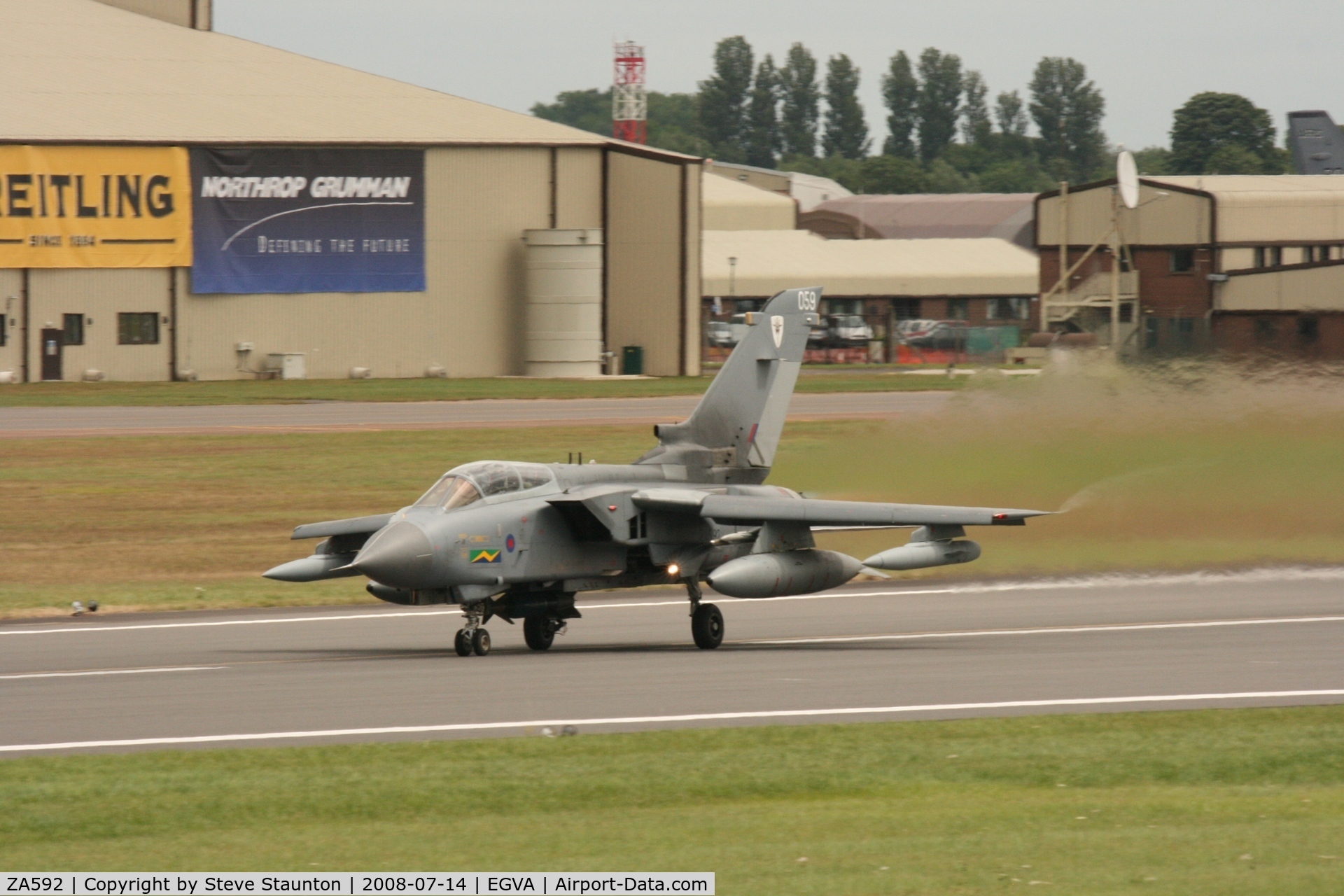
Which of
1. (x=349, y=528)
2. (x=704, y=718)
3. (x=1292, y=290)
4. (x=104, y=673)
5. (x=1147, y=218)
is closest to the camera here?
(x=704, y=718)

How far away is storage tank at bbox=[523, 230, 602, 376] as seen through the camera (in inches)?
2968

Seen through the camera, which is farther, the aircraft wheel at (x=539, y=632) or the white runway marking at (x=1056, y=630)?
the white runway marking at (x=1056, y=630)

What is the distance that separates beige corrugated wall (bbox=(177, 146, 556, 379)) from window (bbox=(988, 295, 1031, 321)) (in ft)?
141

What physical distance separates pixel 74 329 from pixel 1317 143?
56134 mm

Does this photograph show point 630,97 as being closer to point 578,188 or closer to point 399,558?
point 578,188

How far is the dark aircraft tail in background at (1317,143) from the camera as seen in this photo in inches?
3118

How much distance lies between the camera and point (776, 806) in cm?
1259

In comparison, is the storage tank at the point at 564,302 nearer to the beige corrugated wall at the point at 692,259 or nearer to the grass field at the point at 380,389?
the grass field at the point at 380,389

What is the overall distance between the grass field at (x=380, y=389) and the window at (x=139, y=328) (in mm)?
2372

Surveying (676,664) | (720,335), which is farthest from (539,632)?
(720,335)

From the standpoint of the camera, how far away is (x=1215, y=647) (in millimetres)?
20719

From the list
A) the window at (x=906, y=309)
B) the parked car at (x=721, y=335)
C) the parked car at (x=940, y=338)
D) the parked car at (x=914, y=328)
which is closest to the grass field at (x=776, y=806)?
the parked car at (x=940, y=338)

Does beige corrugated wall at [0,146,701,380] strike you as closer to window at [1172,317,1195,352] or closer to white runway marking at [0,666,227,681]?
window at [1172,317,1195,352]

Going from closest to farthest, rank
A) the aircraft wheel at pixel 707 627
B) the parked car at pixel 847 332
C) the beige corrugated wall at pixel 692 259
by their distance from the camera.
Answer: the aircraft wheel at pixel 707 627 → the beige corrugated wall at pixel 692 259 → the parked car at pixel 847 332
